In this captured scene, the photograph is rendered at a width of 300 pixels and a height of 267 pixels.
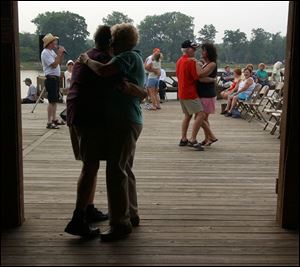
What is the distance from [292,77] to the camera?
352cm

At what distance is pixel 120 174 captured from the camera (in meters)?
3.45

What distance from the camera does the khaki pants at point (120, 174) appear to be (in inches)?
135

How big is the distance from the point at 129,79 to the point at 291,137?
4.09 ft

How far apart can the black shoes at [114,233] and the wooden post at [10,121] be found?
730 mm

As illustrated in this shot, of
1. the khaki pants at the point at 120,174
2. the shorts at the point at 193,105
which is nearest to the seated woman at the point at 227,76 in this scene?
the shorts at the point at 193,105

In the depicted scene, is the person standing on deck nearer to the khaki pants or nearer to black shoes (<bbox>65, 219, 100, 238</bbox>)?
the khaki pants

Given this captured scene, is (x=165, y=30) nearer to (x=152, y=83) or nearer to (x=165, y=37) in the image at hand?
(x=165, y=37)

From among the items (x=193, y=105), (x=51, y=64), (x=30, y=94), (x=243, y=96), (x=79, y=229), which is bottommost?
(x=30, y=94)

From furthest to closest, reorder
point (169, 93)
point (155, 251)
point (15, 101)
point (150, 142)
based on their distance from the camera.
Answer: point (169, 93)
point (150, 142)
point (15, 101)
point (155, 251)

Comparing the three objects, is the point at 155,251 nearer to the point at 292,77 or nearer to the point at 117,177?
the point at 117,177

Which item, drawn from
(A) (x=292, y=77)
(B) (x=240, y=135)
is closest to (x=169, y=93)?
(B) (x=240, y=135)

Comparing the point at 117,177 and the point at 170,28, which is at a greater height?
the point at 170,28

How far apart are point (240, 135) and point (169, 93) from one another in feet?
29.3

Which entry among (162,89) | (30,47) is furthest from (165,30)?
(162,89)
